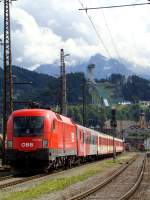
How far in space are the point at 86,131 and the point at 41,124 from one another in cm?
2137

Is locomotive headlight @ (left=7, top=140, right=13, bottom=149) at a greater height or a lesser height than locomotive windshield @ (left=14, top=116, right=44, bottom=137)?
lesser

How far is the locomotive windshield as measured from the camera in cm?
3103

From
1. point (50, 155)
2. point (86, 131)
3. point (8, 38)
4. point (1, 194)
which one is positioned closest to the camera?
point (1, 194)

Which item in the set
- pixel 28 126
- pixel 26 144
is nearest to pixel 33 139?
pixel 26 144

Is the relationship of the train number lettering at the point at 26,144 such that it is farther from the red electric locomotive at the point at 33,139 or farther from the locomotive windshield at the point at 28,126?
the locomotive windshield at the point at 28,126

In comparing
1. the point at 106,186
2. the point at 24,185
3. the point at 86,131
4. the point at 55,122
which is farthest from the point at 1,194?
the point at 86,131

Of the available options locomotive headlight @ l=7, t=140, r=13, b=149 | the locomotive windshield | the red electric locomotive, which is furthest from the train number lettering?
locomotive headlight @ l=7, t=140, r=13, b=149

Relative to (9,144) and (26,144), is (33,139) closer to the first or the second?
(26,144)

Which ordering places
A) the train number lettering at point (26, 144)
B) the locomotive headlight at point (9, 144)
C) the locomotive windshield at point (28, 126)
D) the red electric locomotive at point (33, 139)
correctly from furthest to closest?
the locomotive windshield at point (28, 126) → the locomotive headlight at point (9, 144) → the train number lettering at point (26, 144) → the red electric locomotive at point (33, 139)

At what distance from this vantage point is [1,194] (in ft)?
65.8

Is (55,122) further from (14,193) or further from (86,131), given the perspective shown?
(86,131)

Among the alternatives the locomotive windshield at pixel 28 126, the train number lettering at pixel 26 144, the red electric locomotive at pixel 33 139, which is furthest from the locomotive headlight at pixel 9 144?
the train number lettering at pixel 26 144

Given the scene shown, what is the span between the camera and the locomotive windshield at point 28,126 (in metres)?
31.0

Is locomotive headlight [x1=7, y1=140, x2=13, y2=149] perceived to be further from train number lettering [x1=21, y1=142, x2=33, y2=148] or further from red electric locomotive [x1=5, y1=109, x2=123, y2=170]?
train number lettering [x1=21, y1=142, x2=33, y2=148]
